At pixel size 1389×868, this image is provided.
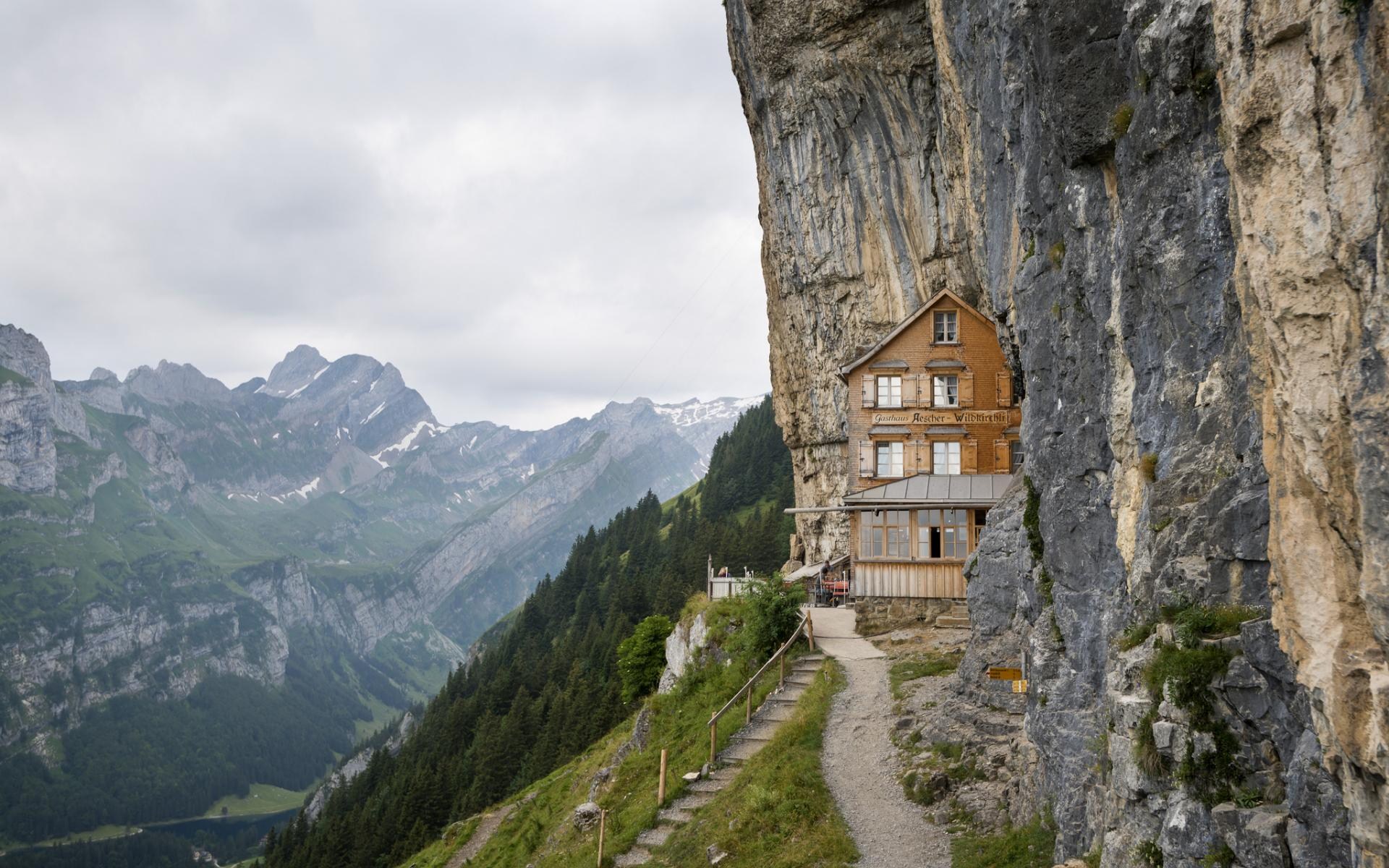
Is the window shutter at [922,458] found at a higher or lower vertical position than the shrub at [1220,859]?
higher

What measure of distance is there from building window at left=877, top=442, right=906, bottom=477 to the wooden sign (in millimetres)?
19467

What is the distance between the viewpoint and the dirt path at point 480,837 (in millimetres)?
48122

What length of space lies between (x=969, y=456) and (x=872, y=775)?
2177 centimetres

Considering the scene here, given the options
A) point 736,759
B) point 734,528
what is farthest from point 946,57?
point 734,528

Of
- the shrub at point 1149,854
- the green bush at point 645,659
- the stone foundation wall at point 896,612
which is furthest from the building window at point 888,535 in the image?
the shrub at point 1149,854

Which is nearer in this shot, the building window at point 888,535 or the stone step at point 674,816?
the stone step at point 674,816

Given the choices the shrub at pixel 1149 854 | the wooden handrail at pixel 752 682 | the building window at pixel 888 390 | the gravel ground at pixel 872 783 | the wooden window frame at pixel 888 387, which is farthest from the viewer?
the building window at pixel 888 390

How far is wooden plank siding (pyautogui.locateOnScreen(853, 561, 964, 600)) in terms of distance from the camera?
116ft

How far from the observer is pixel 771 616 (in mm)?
34125

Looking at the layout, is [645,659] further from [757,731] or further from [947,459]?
[757,731]

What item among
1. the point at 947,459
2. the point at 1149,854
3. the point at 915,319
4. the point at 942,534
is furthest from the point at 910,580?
the point at 1149,854

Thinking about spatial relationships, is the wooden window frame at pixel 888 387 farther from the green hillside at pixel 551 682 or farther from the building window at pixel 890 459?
the green hillside at pixel 551 682

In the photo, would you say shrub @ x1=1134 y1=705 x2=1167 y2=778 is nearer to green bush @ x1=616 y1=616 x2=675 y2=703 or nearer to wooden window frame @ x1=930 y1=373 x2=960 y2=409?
wooden window frame @ x1=930 y1=373 x2=960 y2=409

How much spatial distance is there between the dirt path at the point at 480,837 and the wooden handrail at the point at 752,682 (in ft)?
70.1
